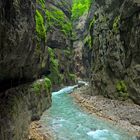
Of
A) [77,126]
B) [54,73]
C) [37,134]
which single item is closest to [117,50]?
[77,126]

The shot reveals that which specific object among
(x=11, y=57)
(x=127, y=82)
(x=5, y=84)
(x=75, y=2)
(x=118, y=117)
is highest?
(x=75, y=2)

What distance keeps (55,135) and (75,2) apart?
2958 inches

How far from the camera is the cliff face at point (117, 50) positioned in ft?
109

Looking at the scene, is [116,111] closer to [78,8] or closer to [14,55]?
[14,55]

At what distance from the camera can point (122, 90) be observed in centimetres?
3628

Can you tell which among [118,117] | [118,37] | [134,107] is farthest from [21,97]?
[118,37]

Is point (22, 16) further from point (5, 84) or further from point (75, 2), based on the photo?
point (75, 2)

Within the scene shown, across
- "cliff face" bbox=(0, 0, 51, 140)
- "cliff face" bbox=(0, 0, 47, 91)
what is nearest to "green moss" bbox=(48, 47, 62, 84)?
"cliff face" bbox=(0, 0, 51, 140)

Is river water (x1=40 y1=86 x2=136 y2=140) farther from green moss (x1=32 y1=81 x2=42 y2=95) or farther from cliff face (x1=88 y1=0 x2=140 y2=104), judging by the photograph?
cliff face (x1=88 y1=0 x2=140 y2=104)

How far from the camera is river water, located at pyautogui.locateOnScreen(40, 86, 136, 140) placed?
2183 cm

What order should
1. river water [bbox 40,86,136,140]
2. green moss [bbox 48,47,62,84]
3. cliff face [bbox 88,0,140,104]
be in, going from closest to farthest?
river water [bbox 40,86,136,140] → cliff face [bbox 88,0,140,104] → green moss [bbox 48,47,62,84]

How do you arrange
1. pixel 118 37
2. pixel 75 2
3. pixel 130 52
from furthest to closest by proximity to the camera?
pixel 75 2, pixel 118 37, pixel 130 52

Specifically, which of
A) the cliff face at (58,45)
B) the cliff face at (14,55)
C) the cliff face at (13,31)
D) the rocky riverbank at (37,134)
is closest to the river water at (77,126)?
the rocky riverbank at (37,134)

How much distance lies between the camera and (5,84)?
617 inches
